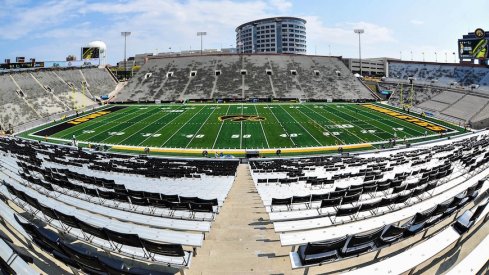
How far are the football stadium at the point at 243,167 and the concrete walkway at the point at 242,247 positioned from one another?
6 cm

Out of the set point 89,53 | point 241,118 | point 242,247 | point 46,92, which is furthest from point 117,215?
point 89,53

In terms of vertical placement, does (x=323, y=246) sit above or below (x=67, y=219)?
below

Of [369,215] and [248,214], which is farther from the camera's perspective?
[248,214]

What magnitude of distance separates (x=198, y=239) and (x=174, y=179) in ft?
30.4

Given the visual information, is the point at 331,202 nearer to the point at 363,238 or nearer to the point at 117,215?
the point at 363,238

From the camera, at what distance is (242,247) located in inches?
325

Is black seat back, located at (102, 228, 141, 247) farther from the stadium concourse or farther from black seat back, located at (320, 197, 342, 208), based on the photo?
black seat back, located at (320, 197, 342, 208)

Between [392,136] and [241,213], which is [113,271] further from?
[392,136]

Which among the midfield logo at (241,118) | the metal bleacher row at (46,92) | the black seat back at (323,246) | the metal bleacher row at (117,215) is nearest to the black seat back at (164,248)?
the metal bleacher row at (117,215)

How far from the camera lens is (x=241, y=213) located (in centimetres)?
1107

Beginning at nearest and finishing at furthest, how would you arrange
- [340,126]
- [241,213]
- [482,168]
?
1. [241,213]
2. [482,168]
3. [340,126]

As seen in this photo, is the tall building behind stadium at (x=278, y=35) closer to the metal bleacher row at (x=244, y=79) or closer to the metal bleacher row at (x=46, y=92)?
the metal bleacher row at (x=244, y=79)

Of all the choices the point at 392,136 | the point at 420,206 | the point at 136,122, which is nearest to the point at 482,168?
the point at 420,206

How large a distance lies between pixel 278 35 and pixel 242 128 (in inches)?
5924
